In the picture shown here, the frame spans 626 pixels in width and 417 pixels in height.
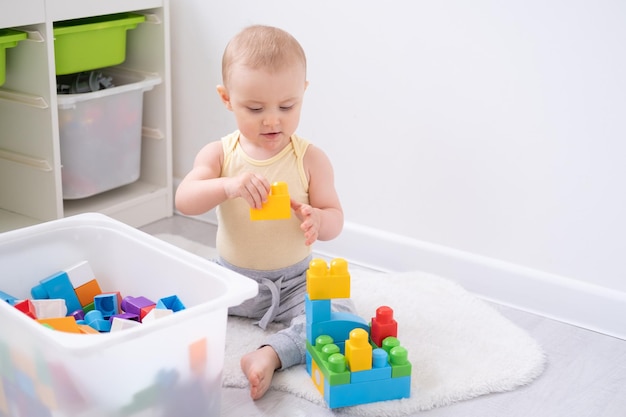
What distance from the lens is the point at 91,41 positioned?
6.08 feet

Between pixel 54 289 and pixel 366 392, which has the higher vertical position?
pixel 54 289

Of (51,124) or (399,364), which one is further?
(51,124)

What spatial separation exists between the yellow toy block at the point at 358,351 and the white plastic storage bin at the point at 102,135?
2.91ft

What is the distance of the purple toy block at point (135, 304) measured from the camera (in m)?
1.33

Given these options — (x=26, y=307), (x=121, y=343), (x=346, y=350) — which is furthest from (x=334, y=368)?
(x=26, y=307)

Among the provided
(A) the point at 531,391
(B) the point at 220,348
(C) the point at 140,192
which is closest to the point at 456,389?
(A) the point at 531,391

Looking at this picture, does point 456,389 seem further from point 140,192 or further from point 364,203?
point 140,192

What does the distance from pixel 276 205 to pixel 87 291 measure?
36 centimetres

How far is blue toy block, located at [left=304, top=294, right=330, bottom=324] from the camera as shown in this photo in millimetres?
1325

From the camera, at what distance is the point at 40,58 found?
1.72 m

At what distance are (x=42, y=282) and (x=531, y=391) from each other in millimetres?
804

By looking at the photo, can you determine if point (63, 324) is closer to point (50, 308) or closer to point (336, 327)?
point (50, 308)

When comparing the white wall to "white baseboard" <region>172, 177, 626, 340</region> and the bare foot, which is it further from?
the bare foot

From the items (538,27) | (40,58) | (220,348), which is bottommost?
(220,348)
